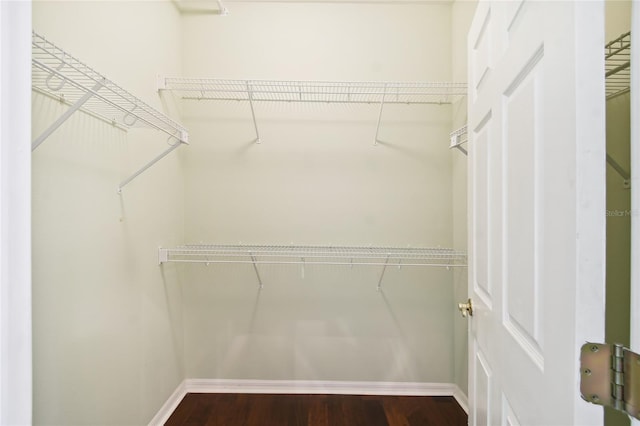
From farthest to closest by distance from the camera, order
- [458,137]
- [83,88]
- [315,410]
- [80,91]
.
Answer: [315,410] → [458,137] → [80,91] → [83,88]

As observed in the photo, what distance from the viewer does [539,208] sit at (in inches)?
20.6

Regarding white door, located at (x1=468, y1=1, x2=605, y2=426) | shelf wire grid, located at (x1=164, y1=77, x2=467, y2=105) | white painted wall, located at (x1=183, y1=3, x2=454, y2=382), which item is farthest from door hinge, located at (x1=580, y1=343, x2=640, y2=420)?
shelf wire grid, located at (x1=164, y1=77, x2=467, y2=105)

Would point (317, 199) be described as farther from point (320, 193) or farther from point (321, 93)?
point (321, 93)

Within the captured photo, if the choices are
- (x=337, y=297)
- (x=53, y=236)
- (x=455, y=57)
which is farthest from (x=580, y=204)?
(x=455, y=57)

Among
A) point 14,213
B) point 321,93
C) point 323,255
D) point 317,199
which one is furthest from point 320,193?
point 14,213

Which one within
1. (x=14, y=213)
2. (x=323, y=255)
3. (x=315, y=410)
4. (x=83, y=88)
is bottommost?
(x=315, y=410)

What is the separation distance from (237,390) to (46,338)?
131 cm

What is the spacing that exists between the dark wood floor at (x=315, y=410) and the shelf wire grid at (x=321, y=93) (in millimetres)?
2041

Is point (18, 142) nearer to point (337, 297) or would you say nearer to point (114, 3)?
point (114, 3)

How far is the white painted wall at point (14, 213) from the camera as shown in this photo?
439mm

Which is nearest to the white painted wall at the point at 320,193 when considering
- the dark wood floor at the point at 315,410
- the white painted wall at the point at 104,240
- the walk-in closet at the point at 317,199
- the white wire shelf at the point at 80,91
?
the walk-in closet at the point at 317,199

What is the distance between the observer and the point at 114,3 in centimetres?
127

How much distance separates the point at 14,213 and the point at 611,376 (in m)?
0.99

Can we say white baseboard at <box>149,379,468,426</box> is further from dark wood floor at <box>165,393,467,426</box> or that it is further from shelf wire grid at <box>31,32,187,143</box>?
shelf wire grid at <box>31,32,187,143</box>
